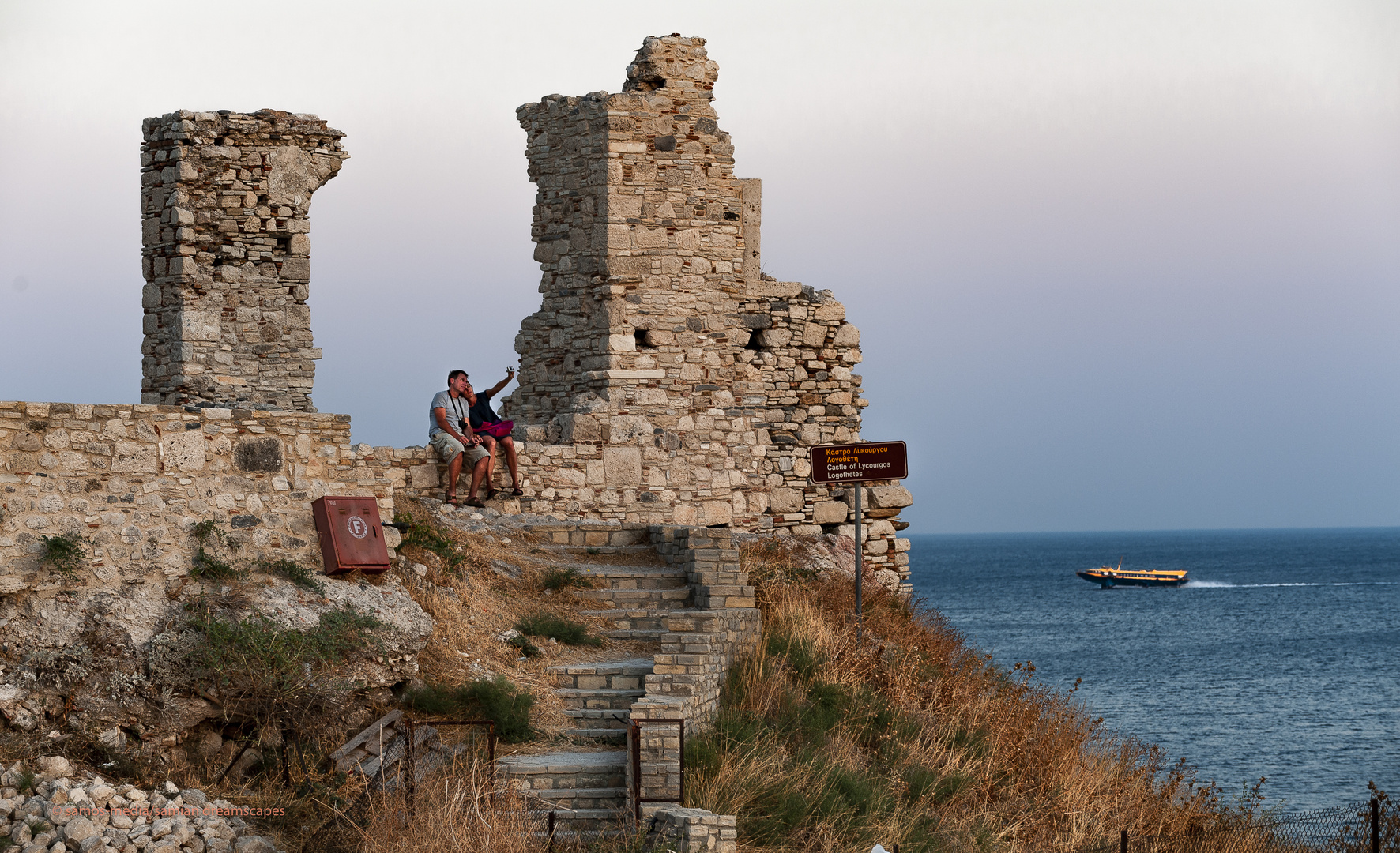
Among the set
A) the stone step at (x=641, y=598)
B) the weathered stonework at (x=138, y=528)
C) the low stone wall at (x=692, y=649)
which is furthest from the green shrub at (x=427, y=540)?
the low stone wall at (x=692, y=649)

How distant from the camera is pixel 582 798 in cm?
959

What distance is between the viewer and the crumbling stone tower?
15.4m

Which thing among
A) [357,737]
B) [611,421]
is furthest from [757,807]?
[611,421]

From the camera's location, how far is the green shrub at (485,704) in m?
10.2

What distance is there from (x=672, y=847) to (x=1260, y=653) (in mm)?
44737

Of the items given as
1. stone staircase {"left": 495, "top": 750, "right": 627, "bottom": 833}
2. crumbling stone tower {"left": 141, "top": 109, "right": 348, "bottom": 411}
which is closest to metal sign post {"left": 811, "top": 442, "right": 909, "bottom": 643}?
stone staircase {"left": 495, "top": 750, "right": 627, "bottom": 833}

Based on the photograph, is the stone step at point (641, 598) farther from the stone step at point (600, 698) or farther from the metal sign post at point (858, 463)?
the stone step at point (600, 698)

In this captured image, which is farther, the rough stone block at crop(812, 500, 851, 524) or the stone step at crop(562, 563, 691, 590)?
the rough stone block at crop(812, 500, 851, 524)

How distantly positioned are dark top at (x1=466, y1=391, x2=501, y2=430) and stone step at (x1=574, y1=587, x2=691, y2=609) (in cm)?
289

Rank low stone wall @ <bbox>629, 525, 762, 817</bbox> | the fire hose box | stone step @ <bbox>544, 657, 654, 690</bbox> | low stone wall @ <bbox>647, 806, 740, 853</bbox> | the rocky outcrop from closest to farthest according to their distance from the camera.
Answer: low stone wall @ <bbox>647, 806, 740, 853</bbox> → the rocky outcrop → low stone wall @ <bbox>629, 525, 762, 817</bbox> → the fire hose box → stone step @ <bbox>544, 657, 654, 690</bbox>

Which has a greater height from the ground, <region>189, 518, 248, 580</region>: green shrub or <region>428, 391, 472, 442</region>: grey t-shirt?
<region>428, 391, 472, 442</region>: grey t-shirt

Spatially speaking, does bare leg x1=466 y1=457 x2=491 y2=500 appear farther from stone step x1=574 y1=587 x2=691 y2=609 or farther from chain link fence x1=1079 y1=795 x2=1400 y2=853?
chain link fence x1=1079 y1=795 x2=1400 y2=853

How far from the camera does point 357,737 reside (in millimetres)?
9852

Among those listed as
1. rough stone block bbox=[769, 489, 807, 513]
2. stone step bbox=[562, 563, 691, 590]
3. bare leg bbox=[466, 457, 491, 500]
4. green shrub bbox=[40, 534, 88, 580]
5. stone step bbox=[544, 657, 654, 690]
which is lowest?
stone step bbox=[544, 657, 654, 690]
